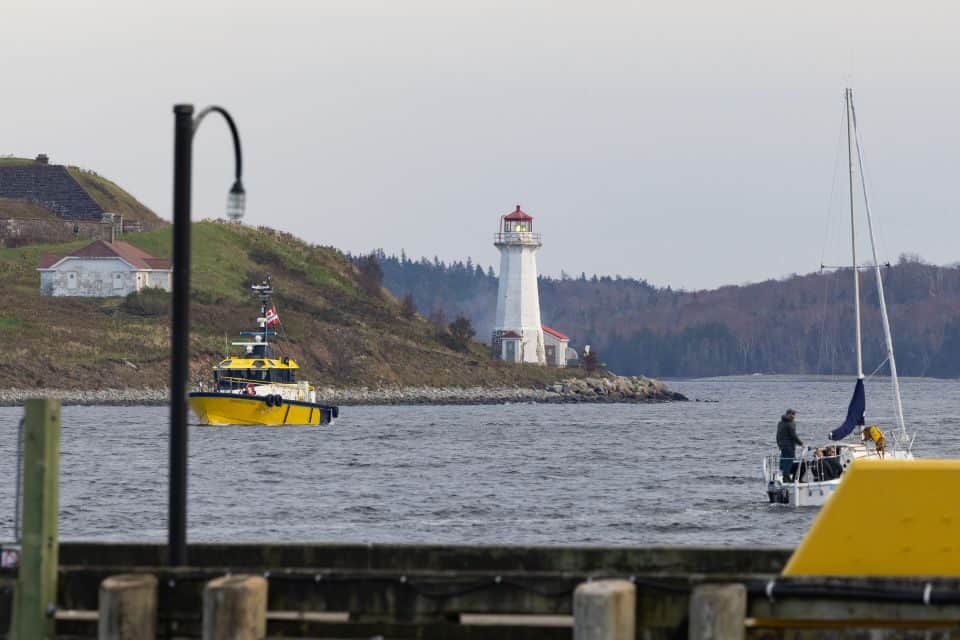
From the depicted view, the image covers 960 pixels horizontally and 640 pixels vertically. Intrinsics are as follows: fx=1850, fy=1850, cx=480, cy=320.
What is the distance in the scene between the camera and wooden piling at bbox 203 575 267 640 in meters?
10.8

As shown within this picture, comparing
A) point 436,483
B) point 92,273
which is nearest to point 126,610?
point 436,483

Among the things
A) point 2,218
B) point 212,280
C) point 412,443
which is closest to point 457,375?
point 212,280

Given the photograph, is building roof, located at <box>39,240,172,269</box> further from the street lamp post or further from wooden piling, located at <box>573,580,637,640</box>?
wooden piling, located at <box>573,580,637,640</box>

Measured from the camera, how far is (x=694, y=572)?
13.0 m

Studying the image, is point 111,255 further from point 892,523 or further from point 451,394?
point 892,523

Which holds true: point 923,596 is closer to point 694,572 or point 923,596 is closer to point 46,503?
point 694,572

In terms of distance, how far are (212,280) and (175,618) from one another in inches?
6409

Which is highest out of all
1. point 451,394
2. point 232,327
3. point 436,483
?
point 232,327

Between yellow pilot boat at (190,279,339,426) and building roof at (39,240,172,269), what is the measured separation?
7161 centimetres

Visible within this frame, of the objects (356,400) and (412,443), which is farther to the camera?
(356,400)

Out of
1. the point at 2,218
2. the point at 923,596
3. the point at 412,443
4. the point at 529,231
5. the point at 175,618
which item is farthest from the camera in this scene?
the point at 2,218

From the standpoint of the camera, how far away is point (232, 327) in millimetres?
158250

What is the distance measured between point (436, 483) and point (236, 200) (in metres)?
37.9

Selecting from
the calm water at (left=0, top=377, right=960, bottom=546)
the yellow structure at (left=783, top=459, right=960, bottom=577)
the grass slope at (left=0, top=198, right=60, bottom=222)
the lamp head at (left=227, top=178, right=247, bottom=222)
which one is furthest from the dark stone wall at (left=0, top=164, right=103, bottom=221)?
the yellow structure at (left=783, top=459, right=960, bottom=577)
